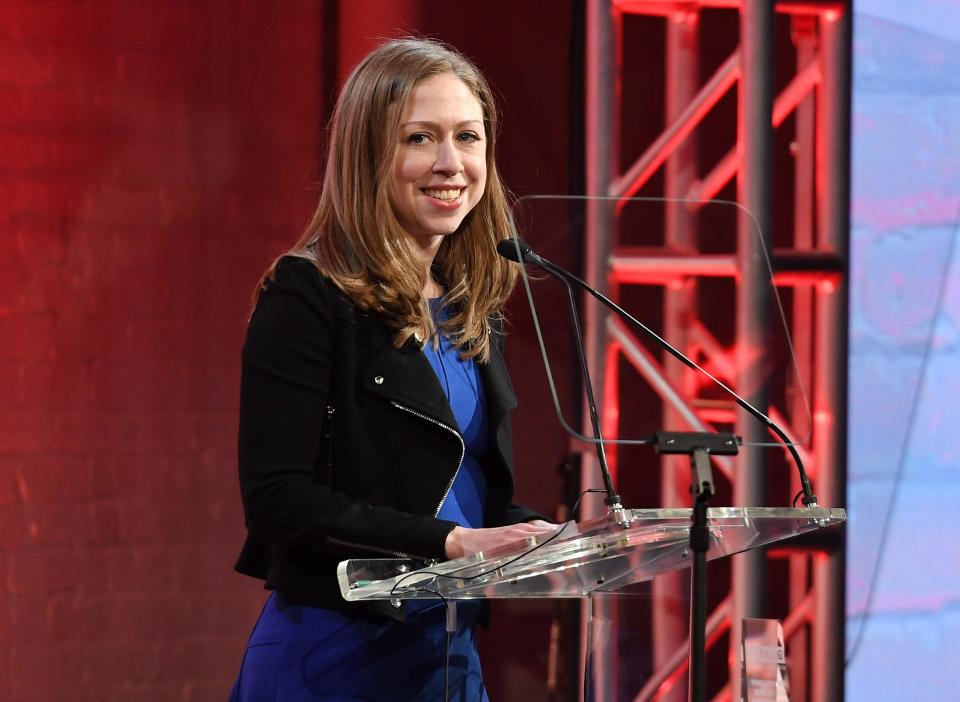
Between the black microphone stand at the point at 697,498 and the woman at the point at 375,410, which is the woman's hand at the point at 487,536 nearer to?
the woman at the point at 375,410

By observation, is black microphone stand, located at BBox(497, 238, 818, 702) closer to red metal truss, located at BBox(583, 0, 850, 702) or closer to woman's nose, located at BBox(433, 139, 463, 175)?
woman's nose, located at BBox(433, 139, 463, 175)

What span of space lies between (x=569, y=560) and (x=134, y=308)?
5.83ft

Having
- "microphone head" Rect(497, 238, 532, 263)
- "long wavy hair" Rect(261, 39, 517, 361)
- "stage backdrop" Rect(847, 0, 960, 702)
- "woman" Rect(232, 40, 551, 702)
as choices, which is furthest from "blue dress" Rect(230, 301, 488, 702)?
"stage backdrop" Rect(847, 0, 960, 702)

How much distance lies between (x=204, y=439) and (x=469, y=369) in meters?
1.34

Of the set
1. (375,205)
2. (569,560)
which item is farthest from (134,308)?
(569,560)

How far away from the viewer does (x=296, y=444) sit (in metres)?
1.41

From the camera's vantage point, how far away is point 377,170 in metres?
1.55

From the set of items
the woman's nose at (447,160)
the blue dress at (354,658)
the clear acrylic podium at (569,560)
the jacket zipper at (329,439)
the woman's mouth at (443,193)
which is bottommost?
the blue dress at (354,658)

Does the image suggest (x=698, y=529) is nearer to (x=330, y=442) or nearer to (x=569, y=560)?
(x=569, y=560)

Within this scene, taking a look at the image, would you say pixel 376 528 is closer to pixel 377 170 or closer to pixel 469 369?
pixel 469 369

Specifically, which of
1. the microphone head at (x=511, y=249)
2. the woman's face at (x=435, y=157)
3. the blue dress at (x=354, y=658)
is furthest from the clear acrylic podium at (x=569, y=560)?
the woman's face at (x=435, y=157)

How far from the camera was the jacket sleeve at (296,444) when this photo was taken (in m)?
1.39

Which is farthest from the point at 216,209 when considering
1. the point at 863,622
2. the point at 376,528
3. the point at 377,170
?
the point at 863,622

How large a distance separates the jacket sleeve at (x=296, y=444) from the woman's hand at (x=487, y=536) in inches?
0.6
